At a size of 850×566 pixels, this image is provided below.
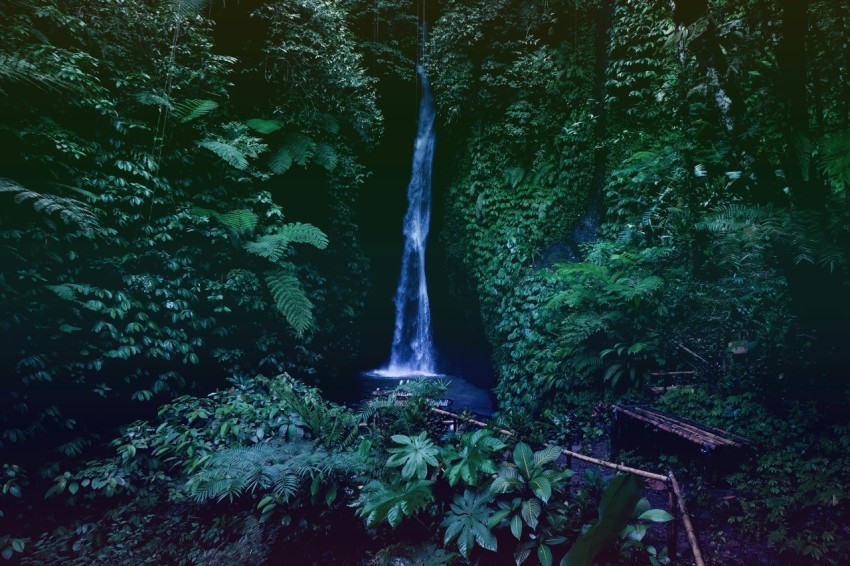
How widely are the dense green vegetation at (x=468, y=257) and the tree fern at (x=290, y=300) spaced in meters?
0.07

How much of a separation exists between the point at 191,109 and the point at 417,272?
6010mm

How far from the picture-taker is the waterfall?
10633 mm

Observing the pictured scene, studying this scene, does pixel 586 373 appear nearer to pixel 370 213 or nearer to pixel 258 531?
pixel 258 531

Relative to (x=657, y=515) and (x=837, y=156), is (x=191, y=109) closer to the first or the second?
(x=657, y=515)

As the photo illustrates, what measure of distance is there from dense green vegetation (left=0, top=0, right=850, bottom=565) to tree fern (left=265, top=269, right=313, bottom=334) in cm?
7

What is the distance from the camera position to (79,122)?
5355 millimetres

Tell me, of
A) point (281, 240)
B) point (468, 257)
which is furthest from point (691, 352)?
point (281, 240)

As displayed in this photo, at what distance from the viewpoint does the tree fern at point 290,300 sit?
253 inches

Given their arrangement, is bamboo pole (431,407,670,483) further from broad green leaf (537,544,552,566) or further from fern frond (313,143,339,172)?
fern frond (313,143,339,172)

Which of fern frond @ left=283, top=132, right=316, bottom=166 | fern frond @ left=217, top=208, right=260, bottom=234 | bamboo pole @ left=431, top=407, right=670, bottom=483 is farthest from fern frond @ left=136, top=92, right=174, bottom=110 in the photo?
bamboo pole @ left=431, top=407, right=670, bottom=483

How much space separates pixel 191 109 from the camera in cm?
619

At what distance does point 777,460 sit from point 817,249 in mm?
2109

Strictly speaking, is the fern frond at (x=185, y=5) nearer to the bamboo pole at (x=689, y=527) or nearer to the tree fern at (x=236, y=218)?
the tree fern at (x=236, y=218)

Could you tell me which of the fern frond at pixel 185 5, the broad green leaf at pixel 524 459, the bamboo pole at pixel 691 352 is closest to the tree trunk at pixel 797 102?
the bamboo pole at pixel 691 352
